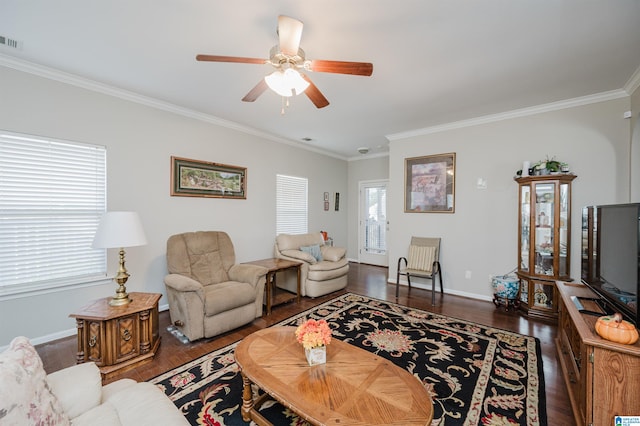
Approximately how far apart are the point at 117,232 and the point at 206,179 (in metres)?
1.77

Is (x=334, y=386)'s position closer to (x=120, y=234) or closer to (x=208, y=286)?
(x=120, y=234)

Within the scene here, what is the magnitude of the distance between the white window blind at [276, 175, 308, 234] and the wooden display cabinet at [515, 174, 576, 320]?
360 cm

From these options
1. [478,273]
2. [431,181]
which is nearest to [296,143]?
[431,181]

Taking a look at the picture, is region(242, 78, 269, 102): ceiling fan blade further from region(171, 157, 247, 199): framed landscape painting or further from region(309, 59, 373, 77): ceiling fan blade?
region(171, 157, 247, 199): framed landscape painting

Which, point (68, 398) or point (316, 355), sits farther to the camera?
point (316, 355)

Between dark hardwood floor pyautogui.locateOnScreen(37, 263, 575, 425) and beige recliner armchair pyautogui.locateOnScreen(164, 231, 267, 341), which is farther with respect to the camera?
beige recliner armchair pyautogui.locateOnScreen(164, 231, 267, 341)

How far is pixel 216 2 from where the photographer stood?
178 cm

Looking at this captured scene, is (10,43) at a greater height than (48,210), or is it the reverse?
(10,43)

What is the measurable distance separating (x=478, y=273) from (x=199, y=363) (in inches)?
154

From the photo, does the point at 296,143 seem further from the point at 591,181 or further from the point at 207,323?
the point at 591,181

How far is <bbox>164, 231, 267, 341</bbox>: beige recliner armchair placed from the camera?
2.65 metres

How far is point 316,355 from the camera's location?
64.2 inches

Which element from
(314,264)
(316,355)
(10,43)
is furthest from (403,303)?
(10,43)

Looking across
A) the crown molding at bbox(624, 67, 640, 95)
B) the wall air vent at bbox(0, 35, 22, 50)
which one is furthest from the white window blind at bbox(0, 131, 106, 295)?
the crown molding at bbox(624, 67, 640, 95)
